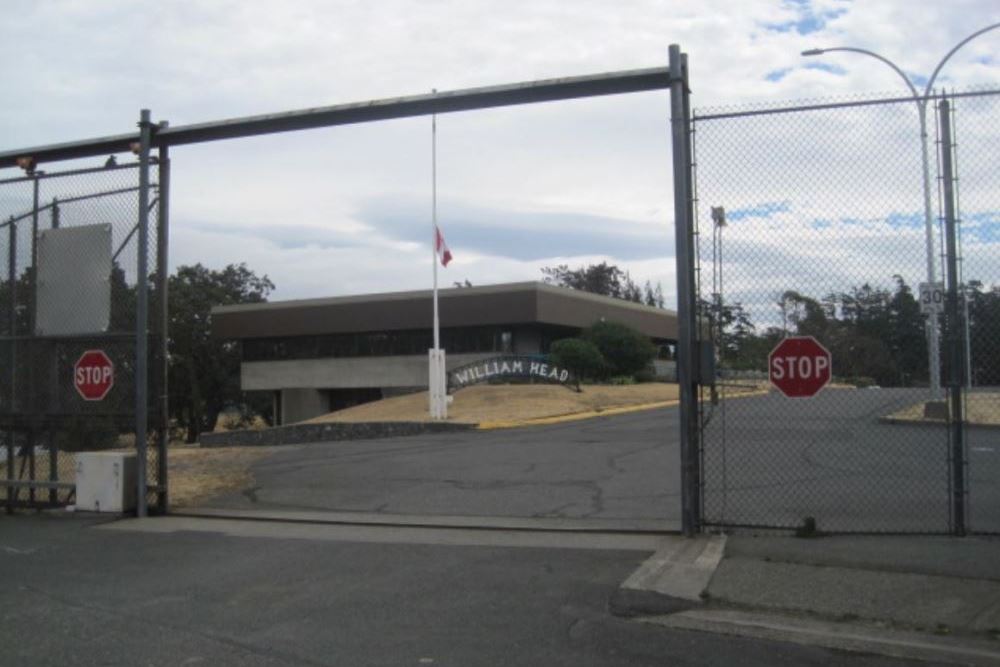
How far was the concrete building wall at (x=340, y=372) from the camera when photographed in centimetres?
4512

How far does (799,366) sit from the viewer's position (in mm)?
7945

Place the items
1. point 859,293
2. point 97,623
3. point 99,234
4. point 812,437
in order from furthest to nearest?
point 812,437 → point 99,234 → point 859,293 → point 97,623

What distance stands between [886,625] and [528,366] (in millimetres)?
29327

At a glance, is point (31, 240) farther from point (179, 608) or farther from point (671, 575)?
point (671, 575)

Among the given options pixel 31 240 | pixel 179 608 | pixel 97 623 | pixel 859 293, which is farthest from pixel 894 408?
pixel 31 240

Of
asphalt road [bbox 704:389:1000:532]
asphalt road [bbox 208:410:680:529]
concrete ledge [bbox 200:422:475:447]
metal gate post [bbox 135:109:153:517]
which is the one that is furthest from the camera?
concrete ledge [bbox 200:422:475:447]

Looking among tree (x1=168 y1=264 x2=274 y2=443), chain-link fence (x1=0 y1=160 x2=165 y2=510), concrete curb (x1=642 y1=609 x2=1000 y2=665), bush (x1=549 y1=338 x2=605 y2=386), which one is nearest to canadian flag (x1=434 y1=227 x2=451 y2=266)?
bush (x1=549 y1=338 x2=605 y2=386)

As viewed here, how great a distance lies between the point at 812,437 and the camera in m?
12.9

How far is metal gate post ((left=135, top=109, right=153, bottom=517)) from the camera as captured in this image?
1088 cm

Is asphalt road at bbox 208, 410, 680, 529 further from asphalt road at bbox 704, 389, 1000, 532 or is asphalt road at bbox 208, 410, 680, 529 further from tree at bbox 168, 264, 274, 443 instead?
tree at bbox 168, 264, 274, 443

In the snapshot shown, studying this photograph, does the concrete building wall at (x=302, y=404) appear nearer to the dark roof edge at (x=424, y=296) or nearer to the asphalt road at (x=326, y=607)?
the dark roof edge at (x=424, y=296)

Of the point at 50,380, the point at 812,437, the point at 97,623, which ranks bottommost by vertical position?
the point at 97,623

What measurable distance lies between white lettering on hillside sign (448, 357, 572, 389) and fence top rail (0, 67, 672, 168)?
74.9 feet

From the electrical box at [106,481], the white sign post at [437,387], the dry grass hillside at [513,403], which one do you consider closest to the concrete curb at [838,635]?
the electrical box at [106,481]
